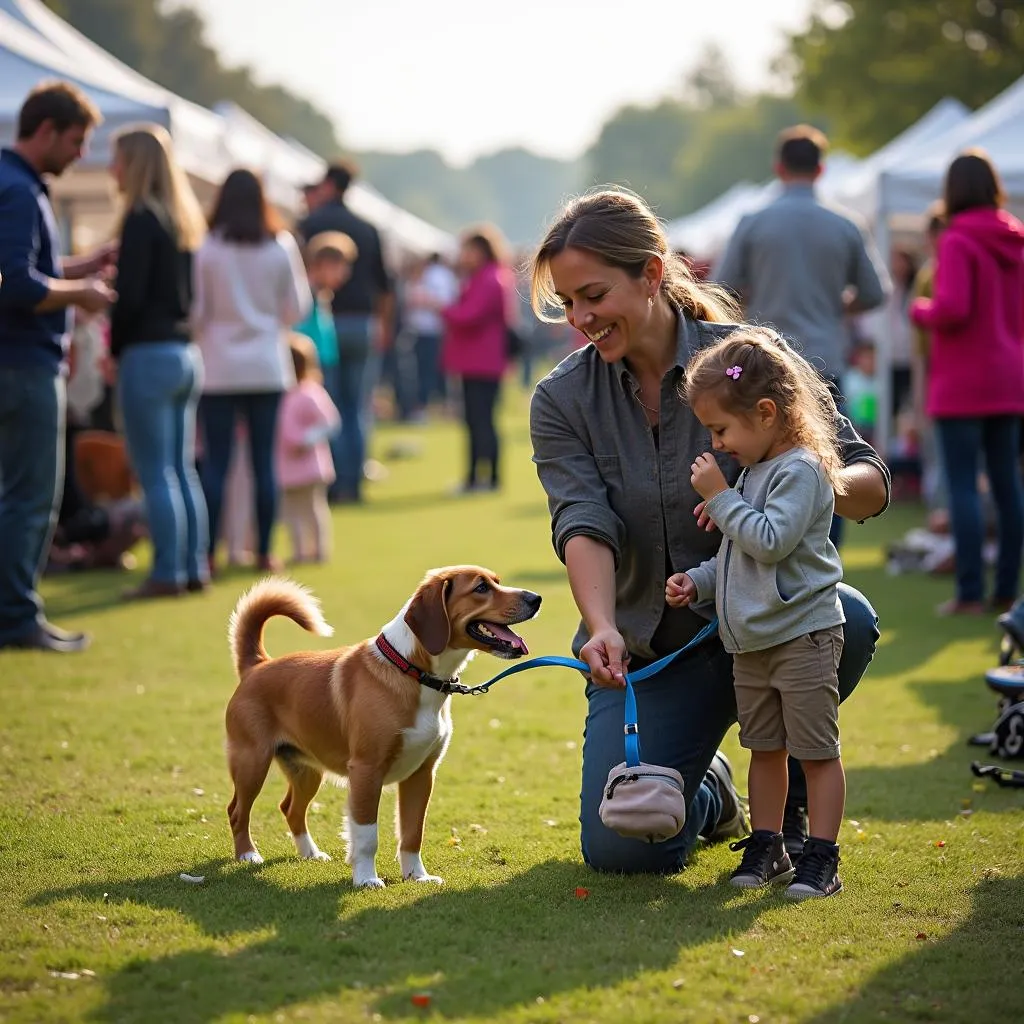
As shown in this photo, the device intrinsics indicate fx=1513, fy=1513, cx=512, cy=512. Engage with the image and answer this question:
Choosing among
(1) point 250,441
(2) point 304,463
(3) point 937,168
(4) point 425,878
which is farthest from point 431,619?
(3) point 937,168

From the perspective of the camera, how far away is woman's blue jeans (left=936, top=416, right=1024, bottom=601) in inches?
341

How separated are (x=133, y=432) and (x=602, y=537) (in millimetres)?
5274

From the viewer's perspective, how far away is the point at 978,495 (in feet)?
28.7

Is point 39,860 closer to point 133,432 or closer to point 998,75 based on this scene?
point 133,432

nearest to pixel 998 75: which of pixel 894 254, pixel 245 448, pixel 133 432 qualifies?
pixel 894 254

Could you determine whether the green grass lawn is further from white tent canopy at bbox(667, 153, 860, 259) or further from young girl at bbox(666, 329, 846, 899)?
white tent canopy at bbox(667, 153, 860, 259)

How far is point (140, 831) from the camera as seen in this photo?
4895 mm

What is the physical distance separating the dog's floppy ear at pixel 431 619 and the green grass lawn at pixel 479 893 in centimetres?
70

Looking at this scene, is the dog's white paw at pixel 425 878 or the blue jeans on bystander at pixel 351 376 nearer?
the dog's white paw at pixel 425 878

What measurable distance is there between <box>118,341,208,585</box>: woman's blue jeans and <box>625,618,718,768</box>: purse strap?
5.14 meters

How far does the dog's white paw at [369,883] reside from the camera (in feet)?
14.2

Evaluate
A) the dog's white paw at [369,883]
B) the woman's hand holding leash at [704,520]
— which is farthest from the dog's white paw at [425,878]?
the woman's hand holding leash at [704,520]

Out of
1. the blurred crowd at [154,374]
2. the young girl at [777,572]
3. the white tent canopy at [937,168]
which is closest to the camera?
the young girl at [777,572]

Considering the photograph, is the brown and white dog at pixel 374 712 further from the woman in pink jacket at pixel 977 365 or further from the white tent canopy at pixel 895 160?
the white tent canopy at pixel 895 160
